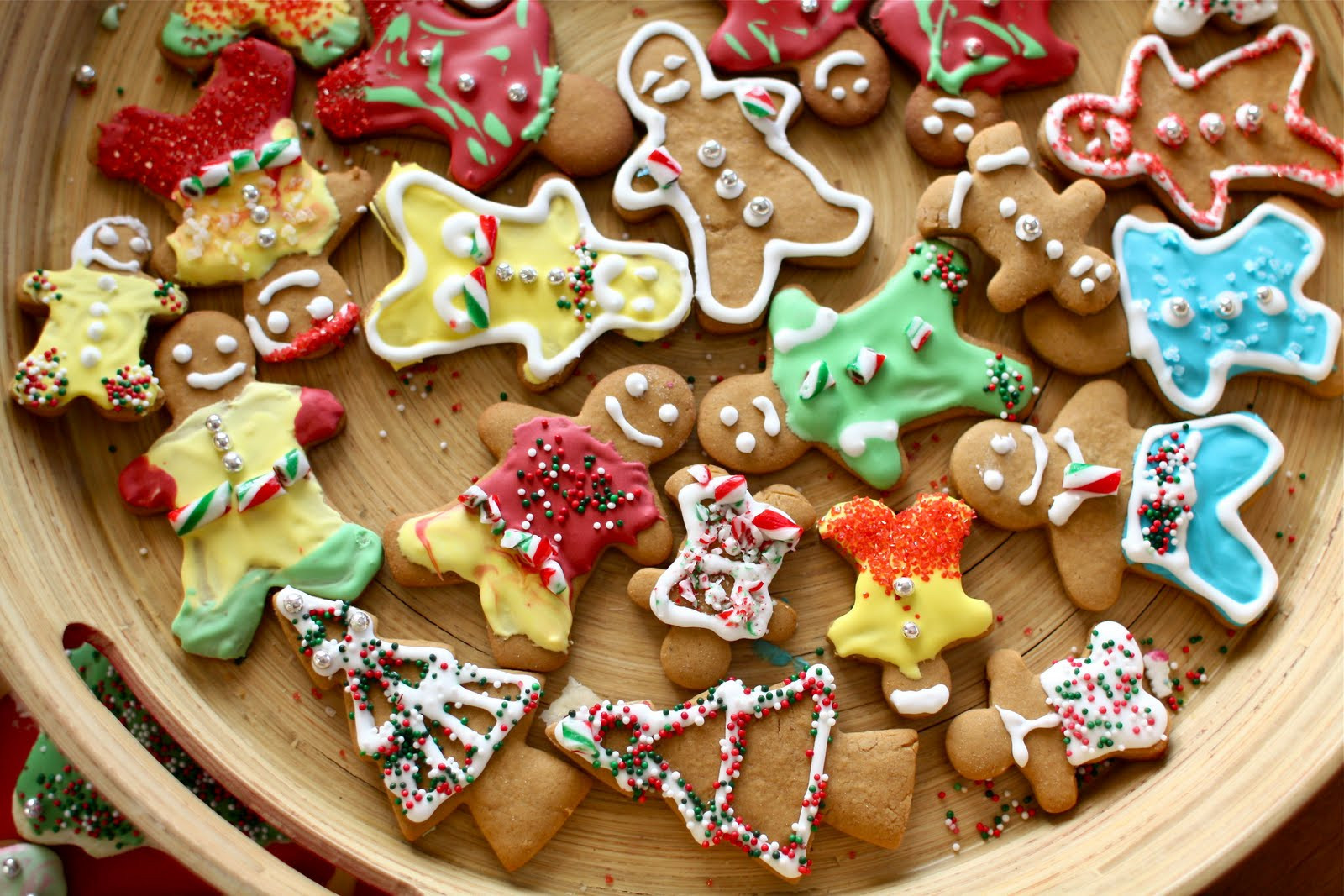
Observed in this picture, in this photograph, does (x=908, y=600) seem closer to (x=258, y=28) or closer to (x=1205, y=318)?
(x=1205, y=318)

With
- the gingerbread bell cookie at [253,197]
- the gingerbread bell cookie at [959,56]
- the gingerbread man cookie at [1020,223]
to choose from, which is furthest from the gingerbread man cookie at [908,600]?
the gingerbread bell cookie at [253,197]

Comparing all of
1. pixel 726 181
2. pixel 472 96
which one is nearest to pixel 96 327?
pixel 472 96

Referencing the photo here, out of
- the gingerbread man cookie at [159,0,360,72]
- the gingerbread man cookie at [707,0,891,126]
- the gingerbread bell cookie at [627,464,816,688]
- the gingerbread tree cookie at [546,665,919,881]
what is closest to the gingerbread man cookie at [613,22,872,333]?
the gingerbread man cookie at [707,0,891,126]

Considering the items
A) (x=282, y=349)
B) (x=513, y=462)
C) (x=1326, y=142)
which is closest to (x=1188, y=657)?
(x=1326, y=142)

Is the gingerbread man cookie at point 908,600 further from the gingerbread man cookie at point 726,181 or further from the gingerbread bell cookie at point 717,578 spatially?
the gingerbread man cookie at point 726,181

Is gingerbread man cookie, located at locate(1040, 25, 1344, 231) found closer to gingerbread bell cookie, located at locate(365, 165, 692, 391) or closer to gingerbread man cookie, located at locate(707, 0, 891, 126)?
gingerbread man cookie, located at locate(707, 0, 891, 126)

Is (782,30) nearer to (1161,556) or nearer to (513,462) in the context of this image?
(513,462)

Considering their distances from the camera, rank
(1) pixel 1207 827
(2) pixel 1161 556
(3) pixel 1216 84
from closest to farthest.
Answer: (1) pixel 1207 827 < (2) pixel 1161 556 < (3) pixel 1216 84
